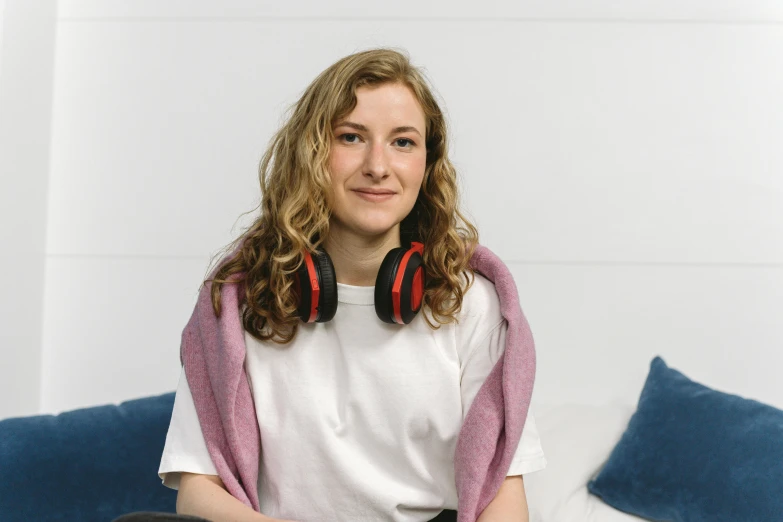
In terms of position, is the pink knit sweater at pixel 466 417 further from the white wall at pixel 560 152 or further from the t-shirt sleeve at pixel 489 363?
the white wall at pixel 560 152

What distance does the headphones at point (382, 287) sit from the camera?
1.42 metres

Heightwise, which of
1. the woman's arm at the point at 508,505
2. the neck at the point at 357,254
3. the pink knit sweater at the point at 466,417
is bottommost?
the woman's arm at the point at 508,505

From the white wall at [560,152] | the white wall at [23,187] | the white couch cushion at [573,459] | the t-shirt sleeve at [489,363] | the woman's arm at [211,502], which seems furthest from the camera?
the white wall at [560,152]

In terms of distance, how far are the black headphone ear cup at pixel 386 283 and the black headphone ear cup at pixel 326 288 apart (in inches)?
2.8

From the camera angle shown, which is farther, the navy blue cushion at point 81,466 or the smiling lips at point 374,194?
the navy blue cushion at point 81,466

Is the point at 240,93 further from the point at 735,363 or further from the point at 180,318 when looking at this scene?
the point at 735,363

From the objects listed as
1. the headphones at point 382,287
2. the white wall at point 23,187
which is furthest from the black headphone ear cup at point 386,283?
the white wall at point 23,187

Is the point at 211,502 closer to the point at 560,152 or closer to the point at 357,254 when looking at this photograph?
the point at 357,254

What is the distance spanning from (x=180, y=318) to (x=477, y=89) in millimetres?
1041

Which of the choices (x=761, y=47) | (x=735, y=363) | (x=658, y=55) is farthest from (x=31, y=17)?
(x=735, y=363)

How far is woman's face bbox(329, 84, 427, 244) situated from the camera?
57.6 inches

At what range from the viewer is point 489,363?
1.50 meters

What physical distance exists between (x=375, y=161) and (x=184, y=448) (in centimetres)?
59

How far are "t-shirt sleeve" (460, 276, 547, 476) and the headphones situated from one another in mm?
142
